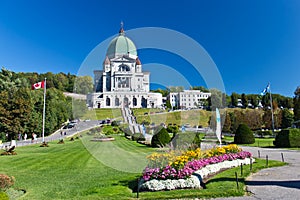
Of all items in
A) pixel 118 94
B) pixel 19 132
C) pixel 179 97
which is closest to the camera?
pixel 19 132

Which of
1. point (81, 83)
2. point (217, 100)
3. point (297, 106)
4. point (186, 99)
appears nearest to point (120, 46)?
point (186, 99)

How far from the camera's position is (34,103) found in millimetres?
45344

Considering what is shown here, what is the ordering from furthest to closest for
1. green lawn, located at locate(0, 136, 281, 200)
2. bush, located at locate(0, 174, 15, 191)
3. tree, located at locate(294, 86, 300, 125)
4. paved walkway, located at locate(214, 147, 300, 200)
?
tree, located at locate(294, 86, 300, 125) < bush, located at locate(0, 174, 15, 191) < green lawn, located at locate(0, 136, 281, 200) < paved walkway, located at locate(214, 147, 300, 200)

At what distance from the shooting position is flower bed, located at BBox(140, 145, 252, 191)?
8312mm

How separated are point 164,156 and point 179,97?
93.6m

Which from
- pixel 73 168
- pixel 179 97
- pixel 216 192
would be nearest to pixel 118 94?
pixel 179 97

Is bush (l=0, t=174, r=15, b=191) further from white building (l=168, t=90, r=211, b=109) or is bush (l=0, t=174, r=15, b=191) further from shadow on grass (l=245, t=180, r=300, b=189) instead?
white building (l=168, t=90, r=211, b=109)

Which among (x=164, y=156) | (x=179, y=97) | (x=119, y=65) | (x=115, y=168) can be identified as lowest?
(x=115, y=168)

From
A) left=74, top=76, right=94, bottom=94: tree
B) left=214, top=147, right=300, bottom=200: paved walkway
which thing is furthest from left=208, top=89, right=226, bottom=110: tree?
left=214, top=147, right=300, bottom=200: paved walkway

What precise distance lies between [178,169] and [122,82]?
93851mm

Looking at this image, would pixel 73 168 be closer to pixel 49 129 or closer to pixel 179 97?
pixel 49 129

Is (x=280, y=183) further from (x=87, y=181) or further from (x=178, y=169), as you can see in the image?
(x=87, y=181)

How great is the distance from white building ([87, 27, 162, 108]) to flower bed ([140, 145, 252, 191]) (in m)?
79.7

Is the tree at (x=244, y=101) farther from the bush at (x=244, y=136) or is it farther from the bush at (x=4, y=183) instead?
the bush at (x=4, y=183)
